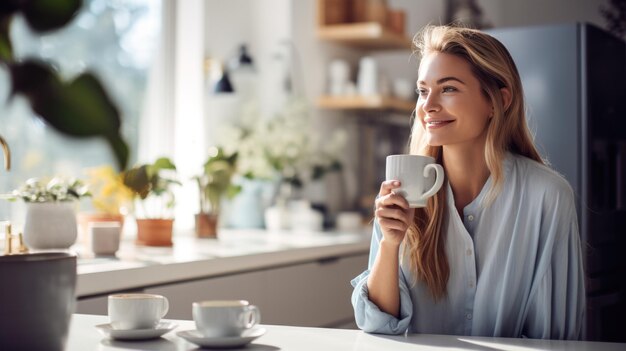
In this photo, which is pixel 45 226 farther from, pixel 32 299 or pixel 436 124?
pixel 32 299

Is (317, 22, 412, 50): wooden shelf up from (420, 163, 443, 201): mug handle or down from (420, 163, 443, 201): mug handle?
up

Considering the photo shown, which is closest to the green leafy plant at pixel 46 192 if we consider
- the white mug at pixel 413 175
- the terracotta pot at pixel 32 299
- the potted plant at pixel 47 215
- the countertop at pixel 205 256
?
the potted plant at pixel 47 215

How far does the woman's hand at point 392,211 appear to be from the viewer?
4.97 feet

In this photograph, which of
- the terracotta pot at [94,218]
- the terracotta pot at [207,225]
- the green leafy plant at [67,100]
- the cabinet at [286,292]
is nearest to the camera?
the green leafy plant at [67,100]

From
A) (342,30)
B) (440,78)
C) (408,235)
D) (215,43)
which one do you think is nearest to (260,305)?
(408,235)

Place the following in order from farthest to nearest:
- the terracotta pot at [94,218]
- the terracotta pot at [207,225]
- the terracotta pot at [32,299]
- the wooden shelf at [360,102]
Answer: the wooden shelf at [360,102] < the terracotta pot at [207,225] < the terracotta pot at [94,218] < the terracotta pot at [32,299]

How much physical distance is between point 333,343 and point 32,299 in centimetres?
48

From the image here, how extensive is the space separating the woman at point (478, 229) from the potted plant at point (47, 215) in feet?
3.51

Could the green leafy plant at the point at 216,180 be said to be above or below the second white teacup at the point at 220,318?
above

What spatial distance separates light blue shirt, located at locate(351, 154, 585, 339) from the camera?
65.6 inches

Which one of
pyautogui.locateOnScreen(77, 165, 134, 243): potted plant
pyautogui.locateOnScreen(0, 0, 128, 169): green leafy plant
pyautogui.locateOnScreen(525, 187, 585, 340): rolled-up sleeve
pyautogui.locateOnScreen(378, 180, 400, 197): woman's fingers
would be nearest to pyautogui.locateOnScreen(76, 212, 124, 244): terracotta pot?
pyautogui.locateOnScreen(77, 165, 134, 243): potted plant

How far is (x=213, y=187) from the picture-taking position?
327 cm

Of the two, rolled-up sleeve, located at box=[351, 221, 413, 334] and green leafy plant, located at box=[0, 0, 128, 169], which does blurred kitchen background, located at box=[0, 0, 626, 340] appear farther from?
green leafy plant, located at box=[0, 0, 128, 169]

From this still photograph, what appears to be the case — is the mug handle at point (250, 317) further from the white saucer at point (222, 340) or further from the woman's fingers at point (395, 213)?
the woman's fingers at point (395, 213)
